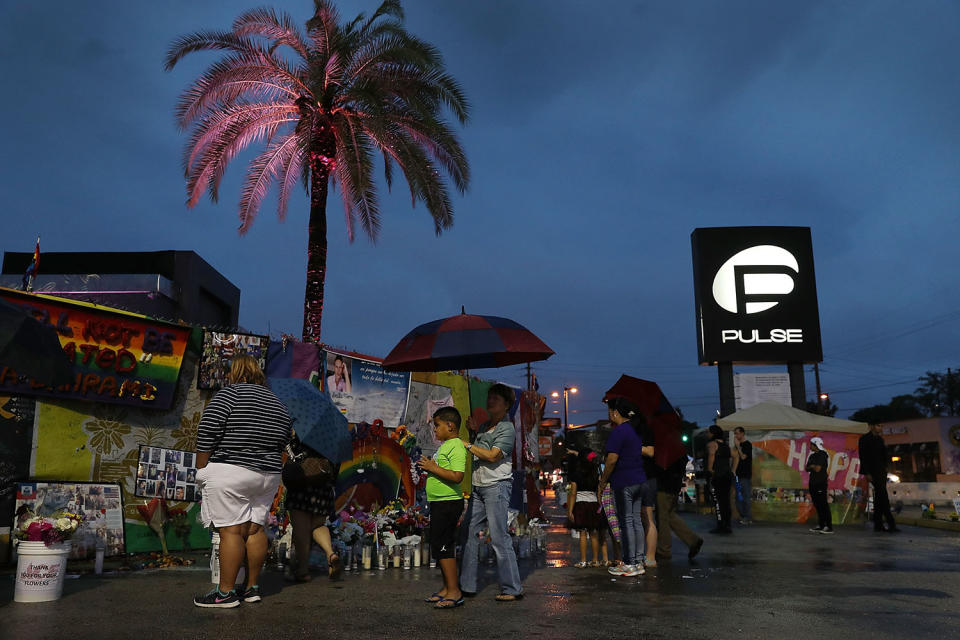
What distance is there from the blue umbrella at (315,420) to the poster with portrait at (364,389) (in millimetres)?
2936

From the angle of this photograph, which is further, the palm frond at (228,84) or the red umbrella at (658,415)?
the palm frond at (228,84)

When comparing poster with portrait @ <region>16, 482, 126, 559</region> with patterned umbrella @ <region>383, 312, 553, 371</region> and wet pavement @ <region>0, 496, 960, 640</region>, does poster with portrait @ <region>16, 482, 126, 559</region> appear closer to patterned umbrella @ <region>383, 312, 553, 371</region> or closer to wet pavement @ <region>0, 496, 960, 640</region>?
wet pavement @ <region>0, 496, 960, 640</region>

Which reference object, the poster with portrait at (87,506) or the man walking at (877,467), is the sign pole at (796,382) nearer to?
the man walking at (877,467)

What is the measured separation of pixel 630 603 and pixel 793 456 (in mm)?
14219

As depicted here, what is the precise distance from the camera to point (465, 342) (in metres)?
7.79

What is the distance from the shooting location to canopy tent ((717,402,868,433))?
61.8ft

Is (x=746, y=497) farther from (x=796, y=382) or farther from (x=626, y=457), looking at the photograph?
(x=796, y=382)

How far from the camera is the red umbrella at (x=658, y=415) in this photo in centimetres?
941

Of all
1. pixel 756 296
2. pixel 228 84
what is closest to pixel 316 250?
pixel 228 84

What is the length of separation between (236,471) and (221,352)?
13.5 ft

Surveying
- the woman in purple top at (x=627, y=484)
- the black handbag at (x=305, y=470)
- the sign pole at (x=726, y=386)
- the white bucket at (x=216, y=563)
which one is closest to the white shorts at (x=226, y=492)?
the white bucket at (x=216, y=563)

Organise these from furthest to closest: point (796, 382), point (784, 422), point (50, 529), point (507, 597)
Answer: point (796, 382)
point (784, 422)
point (507, 597)
point (50, 529)

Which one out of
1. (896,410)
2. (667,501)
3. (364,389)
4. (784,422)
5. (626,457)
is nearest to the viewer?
(626,457)

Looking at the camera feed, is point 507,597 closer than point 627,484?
Yes
